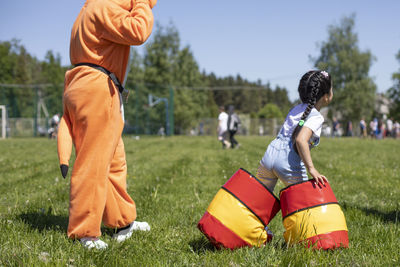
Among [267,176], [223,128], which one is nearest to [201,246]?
[267,176]

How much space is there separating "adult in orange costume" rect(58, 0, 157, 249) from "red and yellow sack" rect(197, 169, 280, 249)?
33.9 inches

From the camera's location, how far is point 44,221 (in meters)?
3.54

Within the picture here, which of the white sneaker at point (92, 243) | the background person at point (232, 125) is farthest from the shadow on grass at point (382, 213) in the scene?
the background person at point (232, 125)

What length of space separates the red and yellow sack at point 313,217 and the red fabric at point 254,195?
0.39ft

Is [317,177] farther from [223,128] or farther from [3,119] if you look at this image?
[3,119]

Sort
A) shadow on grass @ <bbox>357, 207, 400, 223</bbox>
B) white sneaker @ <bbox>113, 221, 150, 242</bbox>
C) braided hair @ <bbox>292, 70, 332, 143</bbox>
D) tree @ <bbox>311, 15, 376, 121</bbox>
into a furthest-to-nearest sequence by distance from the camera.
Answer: tree @ <bbox>311, 15, 376, 121</bbox> → shadow on grass @ <bbox>357, 207, 400, 223</bbox> → white sneaker @ <bbox>113, 221, 150, 242</bbox> → braided hair @ <bbox>292, 70, 332, 143</bbox>

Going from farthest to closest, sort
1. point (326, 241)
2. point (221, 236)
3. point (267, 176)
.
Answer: point (267, 176) → point (221, 236) → point (326, 241)

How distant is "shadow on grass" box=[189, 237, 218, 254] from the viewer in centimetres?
280

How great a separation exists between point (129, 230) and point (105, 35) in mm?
1641

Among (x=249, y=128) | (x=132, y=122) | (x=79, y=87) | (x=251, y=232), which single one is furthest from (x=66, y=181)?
(x=249, y=128)

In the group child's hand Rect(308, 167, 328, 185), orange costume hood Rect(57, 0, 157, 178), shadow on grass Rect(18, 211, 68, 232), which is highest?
orange costume hood Rect(57, 0, 157, 178)

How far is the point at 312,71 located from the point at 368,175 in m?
5.02

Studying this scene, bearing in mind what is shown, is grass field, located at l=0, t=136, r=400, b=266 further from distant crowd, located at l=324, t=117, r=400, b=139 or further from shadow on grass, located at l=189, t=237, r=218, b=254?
distant crowd, located at l=324, t=117, r=400, b=139

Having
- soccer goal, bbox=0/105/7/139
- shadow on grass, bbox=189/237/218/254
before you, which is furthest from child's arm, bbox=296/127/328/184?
soccer goal, bbox=0/105/7/139
